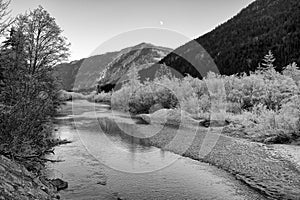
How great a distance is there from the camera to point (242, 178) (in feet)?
41.4

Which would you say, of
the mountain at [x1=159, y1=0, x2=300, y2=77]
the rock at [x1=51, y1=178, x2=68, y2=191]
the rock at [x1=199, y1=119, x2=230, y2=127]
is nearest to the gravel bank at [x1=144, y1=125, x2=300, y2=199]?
the rock at [x1=199, y1=119, x2=230, y2=127]

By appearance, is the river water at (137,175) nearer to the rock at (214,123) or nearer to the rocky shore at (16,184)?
the rocky shore at (16,184)

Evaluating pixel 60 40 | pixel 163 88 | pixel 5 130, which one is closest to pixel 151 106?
pixel 163 88

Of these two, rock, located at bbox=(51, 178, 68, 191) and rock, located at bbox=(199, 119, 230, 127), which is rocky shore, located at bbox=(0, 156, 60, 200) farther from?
rock, located at bbox=(199, 119, 230, 127)

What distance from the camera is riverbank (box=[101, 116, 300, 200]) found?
11.4 metres

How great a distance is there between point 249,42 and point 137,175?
83.9 m

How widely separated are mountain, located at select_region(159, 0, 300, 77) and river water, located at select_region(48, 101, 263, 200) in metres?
57.0

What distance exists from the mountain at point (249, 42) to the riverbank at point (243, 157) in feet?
164

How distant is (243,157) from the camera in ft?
52.1

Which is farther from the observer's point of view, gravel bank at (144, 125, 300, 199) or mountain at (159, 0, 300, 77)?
mountain at (159, 0, 300, 77)

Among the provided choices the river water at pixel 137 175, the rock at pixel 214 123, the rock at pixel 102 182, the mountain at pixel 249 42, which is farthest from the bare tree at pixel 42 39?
the mountain at pixel 249 42

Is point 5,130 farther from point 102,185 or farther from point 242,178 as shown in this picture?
point 242,178

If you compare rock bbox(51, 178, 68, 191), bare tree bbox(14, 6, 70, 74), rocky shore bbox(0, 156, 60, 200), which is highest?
bare tree bbox(14, 6, 70, 74)

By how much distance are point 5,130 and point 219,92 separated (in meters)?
32.5
